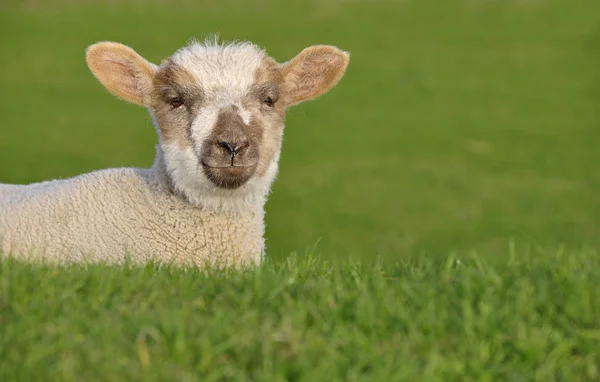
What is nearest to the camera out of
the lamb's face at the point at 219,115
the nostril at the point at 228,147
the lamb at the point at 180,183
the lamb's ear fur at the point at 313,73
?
the nostril at the point at 228,147

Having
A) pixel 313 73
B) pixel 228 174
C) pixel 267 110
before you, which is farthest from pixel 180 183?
pixel 313 73

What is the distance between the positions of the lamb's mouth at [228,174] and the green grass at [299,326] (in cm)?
158

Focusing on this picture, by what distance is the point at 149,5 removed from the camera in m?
48.8

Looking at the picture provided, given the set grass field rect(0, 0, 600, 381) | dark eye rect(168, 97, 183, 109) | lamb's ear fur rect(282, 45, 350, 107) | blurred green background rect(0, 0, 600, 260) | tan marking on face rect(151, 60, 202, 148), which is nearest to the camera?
grass field rect(0, 0, 600, 381)

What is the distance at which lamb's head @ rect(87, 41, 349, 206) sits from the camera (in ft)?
25.8

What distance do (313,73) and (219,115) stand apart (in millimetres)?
1344

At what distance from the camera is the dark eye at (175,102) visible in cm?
830

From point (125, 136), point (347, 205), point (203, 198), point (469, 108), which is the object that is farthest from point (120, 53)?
point (469, 108)

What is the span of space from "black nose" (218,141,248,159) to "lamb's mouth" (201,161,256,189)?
11 cm

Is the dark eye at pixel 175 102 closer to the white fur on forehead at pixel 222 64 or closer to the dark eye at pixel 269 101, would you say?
the white fur on forehead at pixel 222 64

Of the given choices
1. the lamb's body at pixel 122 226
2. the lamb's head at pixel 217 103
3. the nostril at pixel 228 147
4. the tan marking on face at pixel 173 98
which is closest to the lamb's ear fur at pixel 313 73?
the lamb's head at pixel 217 103

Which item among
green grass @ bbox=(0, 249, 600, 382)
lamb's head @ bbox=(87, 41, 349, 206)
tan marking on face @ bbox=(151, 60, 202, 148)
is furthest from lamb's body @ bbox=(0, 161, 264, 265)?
green grass @ bbox=(0, 249, 600, 382)

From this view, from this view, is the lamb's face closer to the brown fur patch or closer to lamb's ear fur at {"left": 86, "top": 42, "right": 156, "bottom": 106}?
the brown fur patch

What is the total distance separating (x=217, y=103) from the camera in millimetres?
8047
